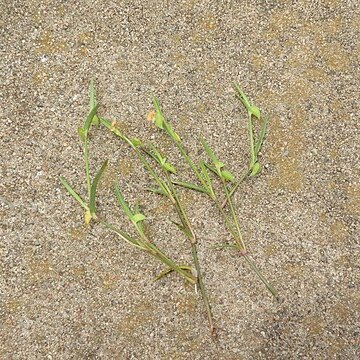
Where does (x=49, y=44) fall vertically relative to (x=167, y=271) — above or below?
above

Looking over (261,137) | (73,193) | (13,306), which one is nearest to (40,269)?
(13,306)

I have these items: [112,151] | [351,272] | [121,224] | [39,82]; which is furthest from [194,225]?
[39,82]

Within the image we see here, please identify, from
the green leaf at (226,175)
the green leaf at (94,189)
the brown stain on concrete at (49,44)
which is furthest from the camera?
the brown stain on concrete at (49,44)

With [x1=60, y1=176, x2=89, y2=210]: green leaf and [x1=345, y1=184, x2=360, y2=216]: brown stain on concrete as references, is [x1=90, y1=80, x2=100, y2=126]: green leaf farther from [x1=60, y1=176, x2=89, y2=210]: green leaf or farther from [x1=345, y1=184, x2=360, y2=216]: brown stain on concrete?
[x1=345, y1=184, x2=360, y2=216]: brown stain on concrete

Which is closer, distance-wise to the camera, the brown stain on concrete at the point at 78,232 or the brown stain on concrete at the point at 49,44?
the brown stain on concrete at the point at 78,232

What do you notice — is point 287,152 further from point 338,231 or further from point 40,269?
point 40,269

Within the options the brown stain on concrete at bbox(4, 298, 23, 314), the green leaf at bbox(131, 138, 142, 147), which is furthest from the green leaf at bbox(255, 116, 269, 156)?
the brown stain on concrete at bbox(4, 298, 23, 314)

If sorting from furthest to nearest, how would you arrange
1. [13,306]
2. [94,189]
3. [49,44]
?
[49,44], [13,306], [94,189]

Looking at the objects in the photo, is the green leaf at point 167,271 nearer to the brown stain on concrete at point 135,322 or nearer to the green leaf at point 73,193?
the brown stain on concrete at point 135,322

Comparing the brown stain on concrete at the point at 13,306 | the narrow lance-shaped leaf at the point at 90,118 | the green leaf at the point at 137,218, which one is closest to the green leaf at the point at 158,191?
the green leaf at the point at 137,218

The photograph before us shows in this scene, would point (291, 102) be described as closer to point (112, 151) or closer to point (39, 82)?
point (112, 151)
